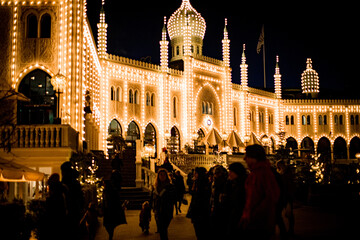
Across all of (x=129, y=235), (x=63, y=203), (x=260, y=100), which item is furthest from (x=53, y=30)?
(x=260, y=100)

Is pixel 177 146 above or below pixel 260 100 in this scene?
below

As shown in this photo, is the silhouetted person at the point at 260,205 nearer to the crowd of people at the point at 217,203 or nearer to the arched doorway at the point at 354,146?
the crowd of people at the point at 217,203

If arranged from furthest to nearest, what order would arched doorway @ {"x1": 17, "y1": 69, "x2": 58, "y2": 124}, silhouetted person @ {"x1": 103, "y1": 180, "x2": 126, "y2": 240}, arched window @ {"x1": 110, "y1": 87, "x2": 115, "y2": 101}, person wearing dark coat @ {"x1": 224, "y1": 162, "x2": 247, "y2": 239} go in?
arched window @ {"x1": 110, "y1": 87, "x2": 115, "y2": 101} < arched doorway @ {"x1": 17, "y1": 69, "x2": 58, "y2": 124} < silhouetted person @ {"x1": 103, "y1": 180, "x2": 126, "y2": 240} < person wearing dark coat @ {"x1": 224, "y1": 162, "x2": 247, "y2": 239}

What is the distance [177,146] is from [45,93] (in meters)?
19.1

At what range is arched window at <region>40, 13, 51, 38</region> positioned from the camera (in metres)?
22.1

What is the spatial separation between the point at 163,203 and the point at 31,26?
558 inches

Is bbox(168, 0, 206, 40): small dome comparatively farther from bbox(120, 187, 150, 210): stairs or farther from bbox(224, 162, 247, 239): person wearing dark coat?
bbox(224, 162, 247, 239): person wearing dark coat

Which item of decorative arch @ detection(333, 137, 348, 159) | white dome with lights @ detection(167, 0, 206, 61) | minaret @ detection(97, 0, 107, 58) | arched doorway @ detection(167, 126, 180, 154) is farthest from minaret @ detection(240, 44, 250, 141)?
minaret @ detection(97, 0, 107, 58)

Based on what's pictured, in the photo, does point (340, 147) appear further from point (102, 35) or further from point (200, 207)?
point (200, 207)

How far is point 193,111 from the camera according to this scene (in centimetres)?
4125

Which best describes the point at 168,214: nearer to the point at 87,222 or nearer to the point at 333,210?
the point at 87,222

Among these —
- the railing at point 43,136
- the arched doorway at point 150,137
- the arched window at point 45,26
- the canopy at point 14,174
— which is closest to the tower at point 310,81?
the arched doorway at point 150,137

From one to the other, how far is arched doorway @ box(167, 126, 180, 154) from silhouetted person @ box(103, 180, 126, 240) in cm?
2641

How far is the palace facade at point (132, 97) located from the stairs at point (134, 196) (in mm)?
2845
